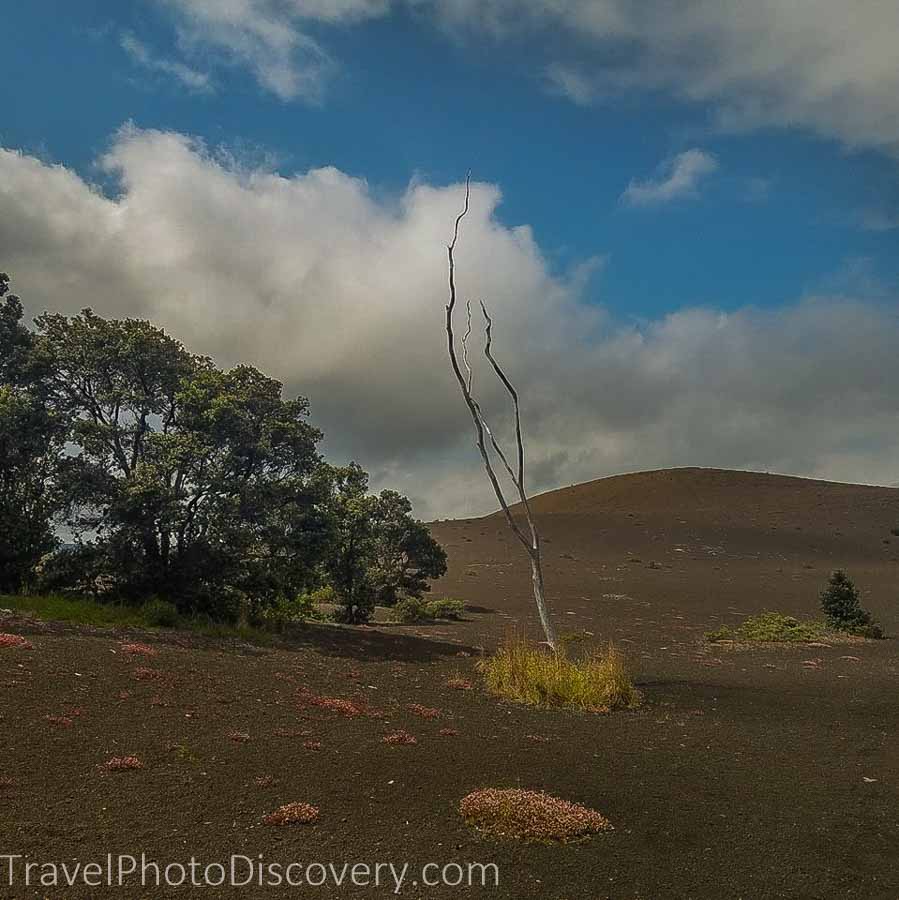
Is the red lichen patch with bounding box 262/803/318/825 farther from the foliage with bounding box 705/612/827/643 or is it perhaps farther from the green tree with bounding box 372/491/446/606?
the green tree with bounding box 372/491/446/606

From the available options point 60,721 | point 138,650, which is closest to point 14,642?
point 138,650

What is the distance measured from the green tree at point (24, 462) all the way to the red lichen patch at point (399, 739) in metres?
13.0

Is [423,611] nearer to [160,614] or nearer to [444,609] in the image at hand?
[444,609]

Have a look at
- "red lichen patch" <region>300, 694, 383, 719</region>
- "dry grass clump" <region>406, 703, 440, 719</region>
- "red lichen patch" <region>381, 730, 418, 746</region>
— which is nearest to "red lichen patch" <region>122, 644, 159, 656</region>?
"red lichen patch" <region>300, 694, 383, 719</region>

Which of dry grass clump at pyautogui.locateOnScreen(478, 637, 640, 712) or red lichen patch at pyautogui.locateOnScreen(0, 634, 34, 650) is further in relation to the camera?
dry grass clump at pyautogui.locateOnScreen(478, 637, 640, 712)

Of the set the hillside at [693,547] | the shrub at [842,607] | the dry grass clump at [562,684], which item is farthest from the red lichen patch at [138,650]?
the shrub at [842,607]

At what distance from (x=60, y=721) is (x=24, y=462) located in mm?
12409

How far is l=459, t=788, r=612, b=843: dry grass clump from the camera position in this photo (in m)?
6.87

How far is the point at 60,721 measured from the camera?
29.0ft

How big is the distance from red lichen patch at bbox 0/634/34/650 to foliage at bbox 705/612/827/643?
2258 cm

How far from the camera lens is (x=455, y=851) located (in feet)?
21.3

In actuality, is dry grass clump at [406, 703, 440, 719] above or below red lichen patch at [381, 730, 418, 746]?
above

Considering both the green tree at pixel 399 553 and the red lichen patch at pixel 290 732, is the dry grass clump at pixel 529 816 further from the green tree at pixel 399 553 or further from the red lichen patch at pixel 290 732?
the green tree at pixel 399 553

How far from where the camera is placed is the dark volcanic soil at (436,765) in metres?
6.25
